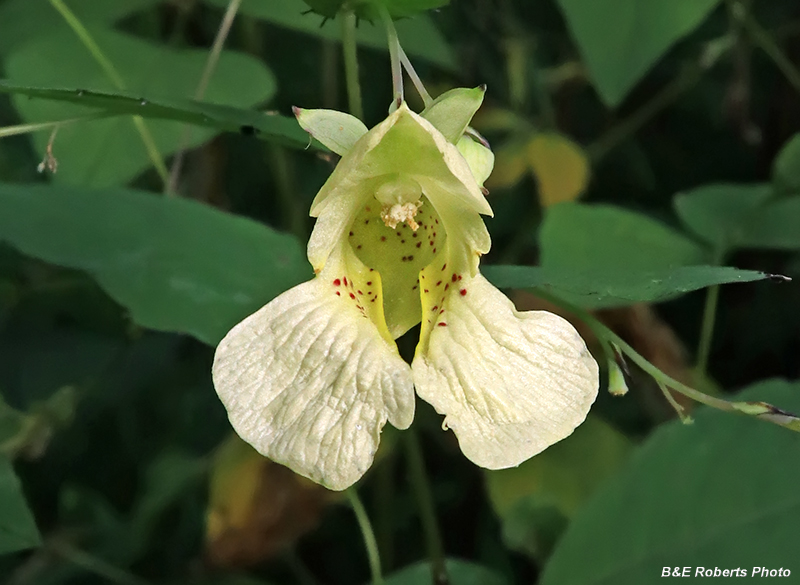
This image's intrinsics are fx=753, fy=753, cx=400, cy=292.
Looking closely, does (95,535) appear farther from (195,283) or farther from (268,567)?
(195,283)

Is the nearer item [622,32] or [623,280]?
[623,280]

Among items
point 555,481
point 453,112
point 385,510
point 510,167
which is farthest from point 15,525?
point 510,167

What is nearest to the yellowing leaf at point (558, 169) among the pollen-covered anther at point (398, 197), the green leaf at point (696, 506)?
the green leaf at point (696, 506)

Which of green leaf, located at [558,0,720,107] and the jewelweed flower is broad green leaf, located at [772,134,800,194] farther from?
the jewelweed flower

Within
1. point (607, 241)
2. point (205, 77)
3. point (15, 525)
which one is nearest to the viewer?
point (15, 525)

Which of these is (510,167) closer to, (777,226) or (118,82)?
(777,226)

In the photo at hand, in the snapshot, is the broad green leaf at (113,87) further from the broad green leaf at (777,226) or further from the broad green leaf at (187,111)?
the broad green leaf at (777,226)

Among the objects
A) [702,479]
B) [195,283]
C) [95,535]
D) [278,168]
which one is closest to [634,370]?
[702,479]
